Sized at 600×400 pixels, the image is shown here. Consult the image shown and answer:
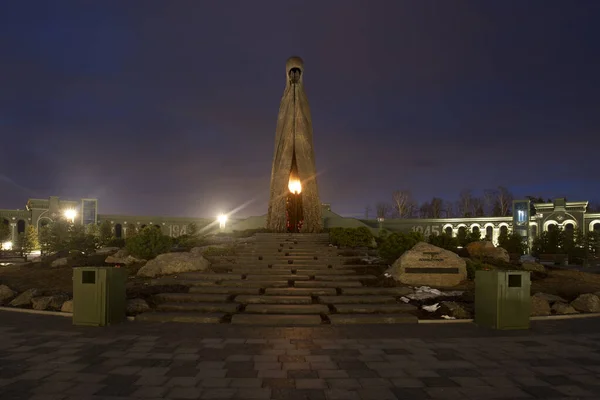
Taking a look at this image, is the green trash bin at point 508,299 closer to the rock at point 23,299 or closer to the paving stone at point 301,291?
the paving stone at point 301,291

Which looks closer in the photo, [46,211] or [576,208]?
[576,208]

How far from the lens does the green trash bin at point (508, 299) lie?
9133mm

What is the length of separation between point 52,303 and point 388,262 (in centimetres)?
1271

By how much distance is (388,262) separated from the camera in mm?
17016

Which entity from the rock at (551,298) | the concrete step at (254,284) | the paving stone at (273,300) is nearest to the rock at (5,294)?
the concrete step at (254,284)

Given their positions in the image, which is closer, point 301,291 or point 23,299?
point 23,299

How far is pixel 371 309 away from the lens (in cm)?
1070

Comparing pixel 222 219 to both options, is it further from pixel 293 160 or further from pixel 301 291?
pixel 301 291

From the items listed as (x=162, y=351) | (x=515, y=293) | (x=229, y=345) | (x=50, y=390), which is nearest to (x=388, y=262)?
(x=515, y=293)

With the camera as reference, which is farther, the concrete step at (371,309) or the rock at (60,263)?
the rock at (60,263)

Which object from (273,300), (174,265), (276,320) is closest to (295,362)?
(276,320)

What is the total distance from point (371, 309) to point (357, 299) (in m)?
0.95

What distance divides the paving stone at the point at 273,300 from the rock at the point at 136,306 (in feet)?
8.39

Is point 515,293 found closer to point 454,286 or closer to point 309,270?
point 454,286
